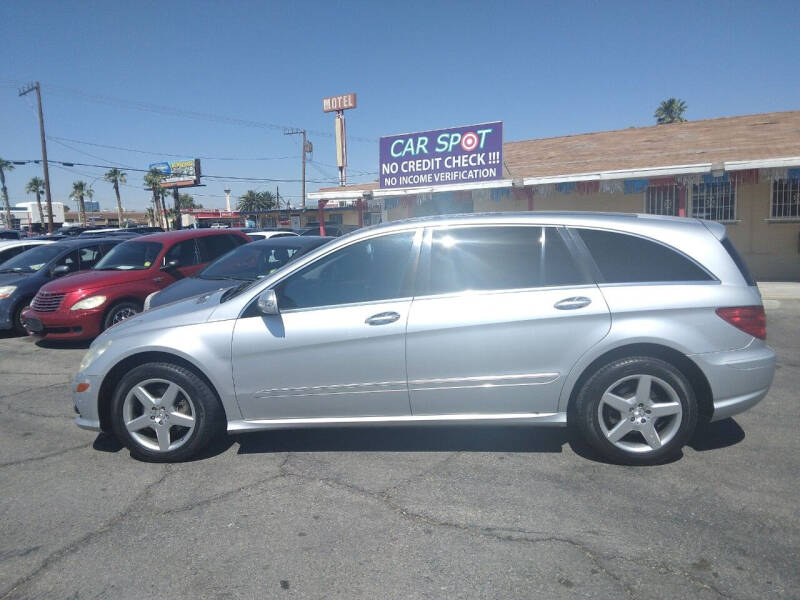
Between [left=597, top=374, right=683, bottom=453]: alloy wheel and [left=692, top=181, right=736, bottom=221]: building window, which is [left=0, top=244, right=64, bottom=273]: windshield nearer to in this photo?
[left=597, top=374, right=683, bottom=453]: alloy wheel

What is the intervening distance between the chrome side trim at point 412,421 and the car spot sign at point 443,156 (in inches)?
457

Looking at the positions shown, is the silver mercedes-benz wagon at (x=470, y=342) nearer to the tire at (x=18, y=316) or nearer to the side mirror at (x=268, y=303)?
the side mirror at (x=268, y=303)

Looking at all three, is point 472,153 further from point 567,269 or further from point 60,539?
point 60,539

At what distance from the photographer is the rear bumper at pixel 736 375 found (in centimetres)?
394

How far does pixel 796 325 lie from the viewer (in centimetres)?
909

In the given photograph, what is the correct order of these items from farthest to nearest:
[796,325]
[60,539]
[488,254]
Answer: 1. [796,325]
2. [488,254]
3. [60,539]

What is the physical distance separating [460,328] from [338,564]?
1633 mm

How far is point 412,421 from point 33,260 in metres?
9.57

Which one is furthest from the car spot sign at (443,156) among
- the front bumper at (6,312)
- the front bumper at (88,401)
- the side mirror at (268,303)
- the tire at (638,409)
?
the front bumper at (88,401)

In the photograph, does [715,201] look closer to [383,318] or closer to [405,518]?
[383,318]

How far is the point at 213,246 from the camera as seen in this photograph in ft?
Answer: 32.8

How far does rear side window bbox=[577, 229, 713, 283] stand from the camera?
4074 mm

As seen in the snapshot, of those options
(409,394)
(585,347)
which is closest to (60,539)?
(409,394)

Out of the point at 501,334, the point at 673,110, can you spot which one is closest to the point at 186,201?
the point at 673,110
